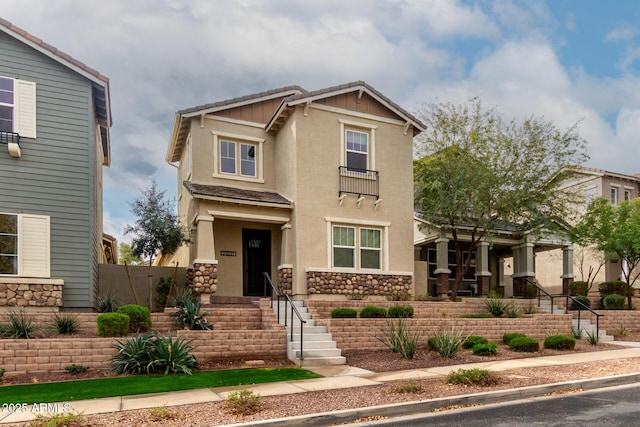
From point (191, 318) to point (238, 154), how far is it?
763cm

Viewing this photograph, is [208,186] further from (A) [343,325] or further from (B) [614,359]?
(B) [614,359]

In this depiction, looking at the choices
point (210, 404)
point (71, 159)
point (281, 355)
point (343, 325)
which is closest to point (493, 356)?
point (343, 325)

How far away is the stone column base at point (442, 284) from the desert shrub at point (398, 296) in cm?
447

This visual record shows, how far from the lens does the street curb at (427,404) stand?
756cm

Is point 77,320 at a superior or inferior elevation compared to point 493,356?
superior

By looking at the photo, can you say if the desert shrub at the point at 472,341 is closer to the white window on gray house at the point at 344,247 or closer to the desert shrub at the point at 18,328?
the white window on gray house at the point at 344,247

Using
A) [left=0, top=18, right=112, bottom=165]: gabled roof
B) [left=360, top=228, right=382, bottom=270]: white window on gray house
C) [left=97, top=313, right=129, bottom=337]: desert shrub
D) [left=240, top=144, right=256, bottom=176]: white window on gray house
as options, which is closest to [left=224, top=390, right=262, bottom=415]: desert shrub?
[left=97, top=313, right=129, bottom=337]: desert shrub

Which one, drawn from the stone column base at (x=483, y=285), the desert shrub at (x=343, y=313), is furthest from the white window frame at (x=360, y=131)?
the stone column base at (x=483, y=285)

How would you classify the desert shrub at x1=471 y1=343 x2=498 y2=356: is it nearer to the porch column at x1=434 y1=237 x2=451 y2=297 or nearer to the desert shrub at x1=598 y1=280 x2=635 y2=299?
the porch column at x1=434 y1=237 x2=451 y2=297

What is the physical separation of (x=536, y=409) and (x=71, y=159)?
13.1 m

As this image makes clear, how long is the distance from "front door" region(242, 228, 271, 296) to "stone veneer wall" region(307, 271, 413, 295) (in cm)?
249

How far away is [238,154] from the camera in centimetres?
1955

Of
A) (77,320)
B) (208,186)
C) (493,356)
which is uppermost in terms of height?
(208,186)

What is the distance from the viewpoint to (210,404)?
27.9 feet
